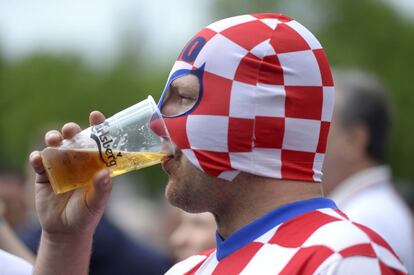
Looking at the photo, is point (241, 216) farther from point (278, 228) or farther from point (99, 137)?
point (99, 137)

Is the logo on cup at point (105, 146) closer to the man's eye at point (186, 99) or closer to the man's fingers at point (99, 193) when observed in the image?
the man's fingers at point (99, 193)

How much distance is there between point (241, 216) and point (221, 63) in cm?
50

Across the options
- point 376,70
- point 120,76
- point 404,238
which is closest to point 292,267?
point 404,238

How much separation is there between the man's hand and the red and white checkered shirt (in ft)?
1.40

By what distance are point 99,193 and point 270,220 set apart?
0.55 meters

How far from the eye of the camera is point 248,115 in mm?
3000

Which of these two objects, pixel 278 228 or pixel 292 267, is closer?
pixel 292 267

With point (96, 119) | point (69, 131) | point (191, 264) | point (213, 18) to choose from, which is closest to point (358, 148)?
point (191, 264)

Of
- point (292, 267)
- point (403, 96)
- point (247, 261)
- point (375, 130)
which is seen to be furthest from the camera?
point (403, 96)

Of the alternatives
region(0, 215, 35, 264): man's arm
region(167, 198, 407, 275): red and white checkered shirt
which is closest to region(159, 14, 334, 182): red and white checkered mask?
region(167, 198, 407, 275): red and white checkered shirt

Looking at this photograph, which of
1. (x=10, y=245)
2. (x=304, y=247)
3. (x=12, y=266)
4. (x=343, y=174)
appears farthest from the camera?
(x=343, y=174)

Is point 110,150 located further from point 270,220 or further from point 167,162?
point 270,220

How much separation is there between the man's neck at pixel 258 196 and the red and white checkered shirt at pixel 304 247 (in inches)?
1.6

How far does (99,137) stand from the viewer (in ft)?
9.73
